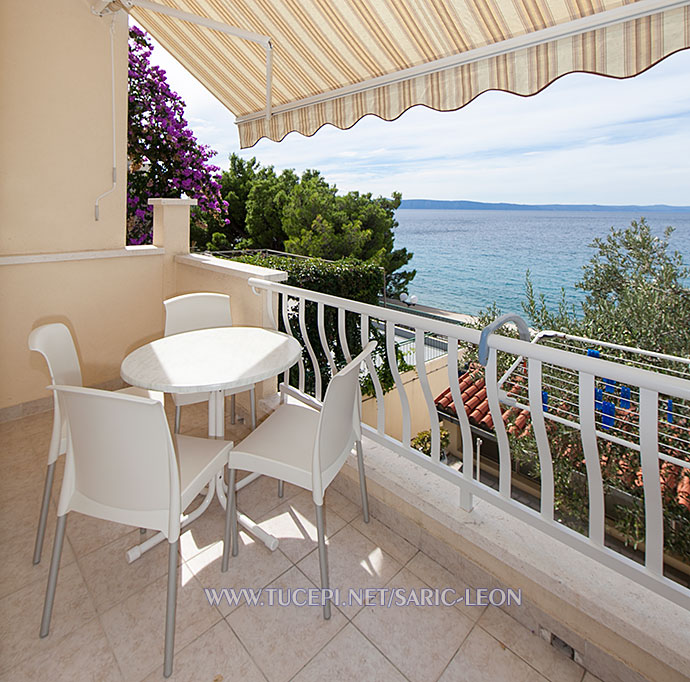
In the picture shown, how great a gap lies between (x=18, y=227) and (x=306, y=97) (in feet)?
8.46

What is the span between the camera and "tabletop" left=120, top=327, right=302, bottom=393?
2.00m

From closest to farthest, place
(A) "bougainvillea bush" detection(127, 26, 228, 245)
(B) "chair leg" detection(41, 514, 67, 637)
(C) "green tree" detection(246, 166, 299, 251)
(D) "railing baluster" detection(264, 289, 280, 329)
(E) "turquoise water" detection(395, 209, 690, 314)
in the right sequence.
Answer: (B) "chair leg" detection(41, 514, 67, 637) < (D) "railing baluster" detection(264, 289, 280, 329) < (A) "bougainvillea bush" detection(127, 26, 228, 245) < (C) "green tree" detection(246, 166, 299, 251) < (E) "turquoise water" detection(395, 209, 690, 314)

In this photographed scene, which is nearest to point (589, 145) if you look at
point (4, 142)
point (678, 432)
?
point (678, 432)

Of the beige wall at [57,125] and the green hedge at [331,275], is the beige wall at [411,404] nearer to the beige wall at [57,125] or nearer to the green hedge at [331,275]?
the green hedge at [331,275]

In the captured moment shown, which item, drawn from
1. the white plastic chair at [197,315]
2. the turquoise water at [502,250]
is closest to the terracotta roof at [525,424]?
the white plastic chair at [197,315]

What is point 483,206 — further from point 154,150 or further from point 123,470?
point 123,470

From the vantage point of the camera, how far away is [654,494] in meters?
1.47

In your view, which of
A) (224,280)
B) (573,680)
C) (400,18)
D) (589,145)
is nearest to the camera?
(573,680)

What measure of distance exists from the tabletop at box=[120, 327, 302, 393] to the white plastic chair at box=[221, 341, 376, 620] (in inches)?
11.7

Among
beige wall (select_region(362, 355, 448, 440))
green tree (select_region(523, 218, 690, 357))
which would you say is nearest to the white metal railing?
green tree (select_region(523, 218, 690, 357))

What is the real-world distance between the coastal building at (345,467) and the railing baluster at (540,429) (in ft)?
0.05

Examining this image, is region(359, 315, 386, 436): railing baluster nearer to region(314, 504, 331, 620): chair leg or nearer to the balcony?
the balcony

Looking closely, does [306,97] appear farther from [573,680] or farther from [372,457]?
[573,680]

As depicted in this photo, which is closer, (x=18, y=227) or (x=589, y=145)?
(x=18, y=227)
